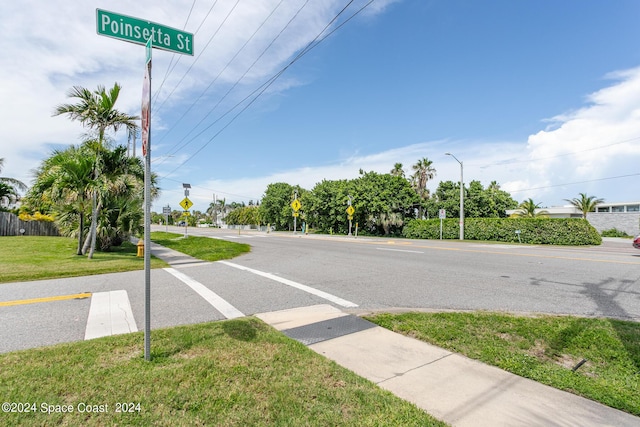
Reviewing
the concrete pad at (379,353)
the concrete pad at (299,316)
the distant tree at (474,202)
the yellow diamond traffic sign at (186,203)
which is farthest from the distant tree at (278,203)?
Result: the concrete pad at (379,353)

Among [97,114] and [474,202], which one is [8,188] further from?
[474,202]

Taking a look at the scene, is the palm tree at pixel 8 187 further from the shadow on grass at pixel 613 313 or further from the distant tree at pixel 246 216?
the distant tree at pixel 246 216

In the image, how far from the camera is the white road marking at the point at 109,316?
4.24 m

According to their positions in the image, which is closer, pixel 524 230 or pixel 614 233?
pixel 524 230

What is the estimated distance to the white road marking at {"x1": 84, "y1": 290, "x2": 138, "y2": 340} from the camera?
4.24 meters

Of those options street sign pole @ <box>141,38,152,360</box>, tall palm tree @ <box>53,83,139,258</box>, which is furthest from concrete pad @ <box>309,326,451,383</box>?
tall palm tree @ <box>53,83,139,258</box>

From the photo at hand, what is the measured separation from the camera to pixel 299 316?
195 inches

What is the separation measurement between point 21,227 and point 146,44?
103 ft

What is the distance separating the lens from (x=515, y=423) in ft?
7.79

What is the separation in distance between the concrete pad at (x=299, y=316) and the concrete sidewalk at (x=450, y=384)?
0.18 metres

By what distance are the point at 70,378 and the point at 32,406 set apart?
405 mm

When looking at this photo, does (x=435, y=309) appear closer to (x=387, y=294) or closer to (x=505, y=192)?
(x=387, y=294)

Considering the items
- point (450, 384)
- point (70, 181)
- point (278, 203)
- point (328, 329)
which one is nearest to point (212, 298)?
point (328, 329)

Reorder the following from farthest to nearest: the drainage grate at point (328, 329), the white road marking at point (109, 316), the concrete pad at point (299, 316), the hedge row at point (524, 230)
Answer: the hedge row at point (524, 230) < the concrete pad at point (299, 316) < the white road marking at point (109, 316) < the drainage grate at point (328, 329)
